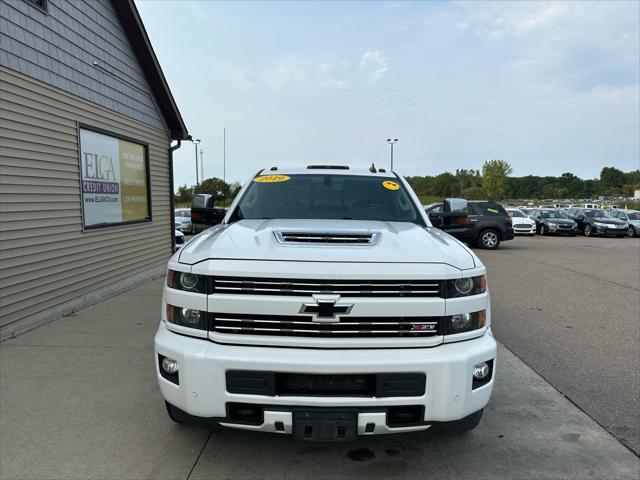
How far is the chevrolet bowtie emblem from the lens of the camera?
2436mm

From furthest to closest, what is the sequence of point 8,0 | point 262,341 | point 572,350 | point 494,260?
point 494,260 < point 8,0 < point 572,350 < point 262,341

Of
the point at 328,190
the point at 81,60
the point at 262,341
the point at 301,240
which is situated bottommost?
the point at 262,341

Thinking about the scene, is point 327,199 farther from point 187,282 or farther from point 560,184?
point 560,184

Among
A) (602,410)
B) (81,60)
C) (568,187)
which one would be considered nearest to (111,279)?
(81,60)

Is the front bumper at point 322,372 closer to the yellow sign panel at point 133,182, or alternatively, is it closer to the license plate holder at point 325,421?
the license plate holder at point 325,421

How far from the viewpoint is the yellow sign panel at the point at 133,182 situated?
8477 millimetres

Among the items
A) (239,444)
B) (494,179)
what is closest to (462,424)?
(239,444)

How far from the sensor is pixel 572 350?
5039 mm

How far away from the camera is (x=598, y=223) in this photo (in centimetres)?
2266

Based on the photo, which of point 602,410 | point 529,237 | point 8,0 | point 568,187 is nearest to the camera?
point 602,410

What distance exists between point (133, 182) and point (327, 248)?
7337 millimetres

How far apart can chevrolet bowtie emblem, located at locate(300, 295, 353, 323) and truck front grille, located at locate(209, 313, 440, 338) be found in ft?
0.10

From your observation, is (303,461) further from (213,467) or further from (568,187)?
(568,187)

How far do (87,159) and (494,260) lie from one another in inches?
423
